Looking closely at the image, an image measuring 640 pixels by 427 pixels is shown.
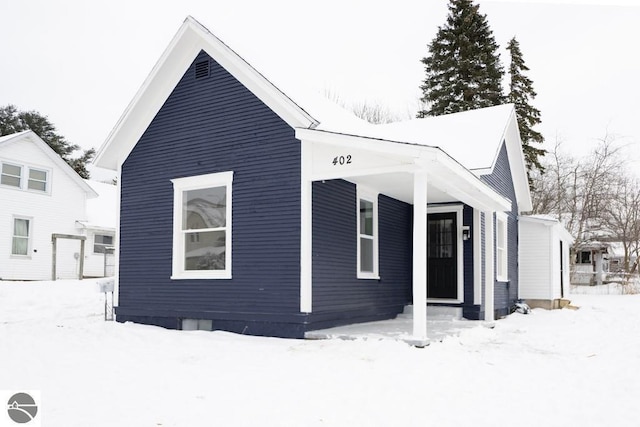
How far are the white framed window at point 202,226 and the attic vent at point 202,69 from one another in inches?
68.7

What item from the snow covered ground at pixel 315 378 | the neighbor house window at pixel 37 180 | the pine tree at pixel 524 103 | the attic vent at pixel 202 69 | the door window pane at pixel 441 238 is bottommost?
the snow covered ground at pixel 315 378

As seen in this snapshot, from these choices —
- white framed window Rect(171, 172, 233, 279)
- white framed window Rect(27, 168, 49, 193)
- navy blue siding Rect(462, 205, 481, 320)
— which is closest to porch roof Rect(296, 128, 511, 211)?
navy blue siding Rect(462, 205, 481, 320)

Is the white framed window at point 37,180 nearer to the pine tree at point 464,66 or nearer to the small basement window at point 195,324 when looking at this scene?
the small basement window at point 195,324

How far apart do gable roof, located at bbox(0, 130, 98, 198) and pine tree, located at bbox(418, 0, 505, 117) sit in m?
16.0

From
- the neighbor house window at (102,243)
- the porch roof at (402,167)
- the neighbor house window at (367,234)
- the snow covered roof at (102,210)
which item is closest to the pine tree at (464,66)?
the snow covered roof at (102,210)

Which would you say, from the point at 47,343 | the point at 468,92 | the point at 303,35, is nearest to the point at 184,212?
the point at 47,343

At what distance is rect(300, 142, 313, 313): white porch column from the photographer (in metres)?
8.55

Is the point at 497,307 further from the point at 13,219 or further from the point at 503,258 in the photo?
the point at 13,219

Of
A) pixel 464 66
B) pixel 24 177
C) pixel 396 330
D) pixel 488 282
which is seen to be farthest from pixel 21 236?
pixel 464 66

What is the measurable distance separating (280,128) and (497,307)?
6.66m

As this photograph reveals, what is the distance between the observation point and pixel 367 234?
1084 centimetres

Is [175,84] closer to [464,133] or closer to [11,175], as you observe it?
[464,133]

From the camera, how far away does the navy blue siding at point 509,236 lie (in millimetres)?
13039

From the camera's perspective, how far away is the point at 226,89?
9773 millimetres
